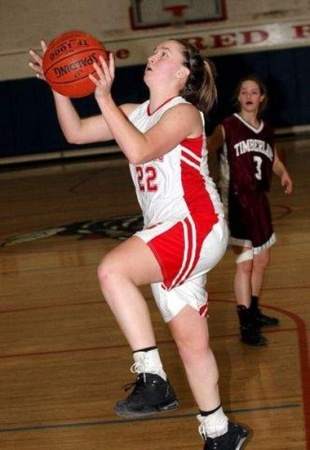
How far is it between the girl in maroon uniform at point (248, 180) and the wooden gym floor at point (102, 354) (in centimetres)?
45

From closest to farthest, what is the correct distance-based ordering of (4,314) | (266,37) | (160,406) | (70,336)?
(160,406) → (70,336) → (4,314) → (266,37)

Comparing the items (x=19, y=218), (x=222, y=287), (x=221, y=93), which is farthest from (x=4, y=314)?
(x=221, y=93)

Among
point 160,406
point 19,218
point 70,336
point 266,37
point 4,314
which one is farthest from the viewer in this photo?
point 266,37

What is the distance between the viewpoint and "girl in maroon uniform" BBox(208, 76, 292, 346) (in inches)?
247

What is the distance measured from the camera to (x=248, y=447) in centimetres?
454

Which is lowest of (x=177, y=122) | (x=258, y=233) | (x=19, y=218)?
(x=19, y=218)

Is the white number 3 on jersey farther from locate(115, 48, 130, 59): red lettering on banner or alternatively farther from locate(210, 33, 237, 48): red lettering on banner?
locate(115, 48, 130, 59): red lettering on banner

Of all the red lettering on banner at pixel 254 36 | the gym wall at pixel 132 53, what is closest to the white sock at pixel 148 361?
the gym wall at pixel 132 53

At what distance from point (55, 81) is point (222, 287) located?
3.64 meters

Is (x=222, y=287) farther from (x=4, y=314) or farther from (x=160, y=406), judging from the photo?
(x=160, y=406)

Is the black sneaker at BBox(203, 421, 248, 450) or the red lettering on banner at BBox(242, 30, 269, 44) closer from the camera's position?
the black sneaker at BBox(203, 421, 248, 450)

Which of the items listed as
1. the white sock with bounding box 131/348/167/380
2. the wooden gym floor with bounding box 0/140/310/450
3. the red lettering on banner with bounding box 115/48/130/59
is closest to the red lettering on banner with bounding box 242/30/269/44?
the red lettering on banner with bounding box 115/48/130/59

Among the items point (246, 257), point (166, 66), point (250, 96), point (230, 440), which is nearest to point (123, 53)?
point (250, 96)

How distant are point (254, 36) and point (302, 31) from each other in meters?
0.73
